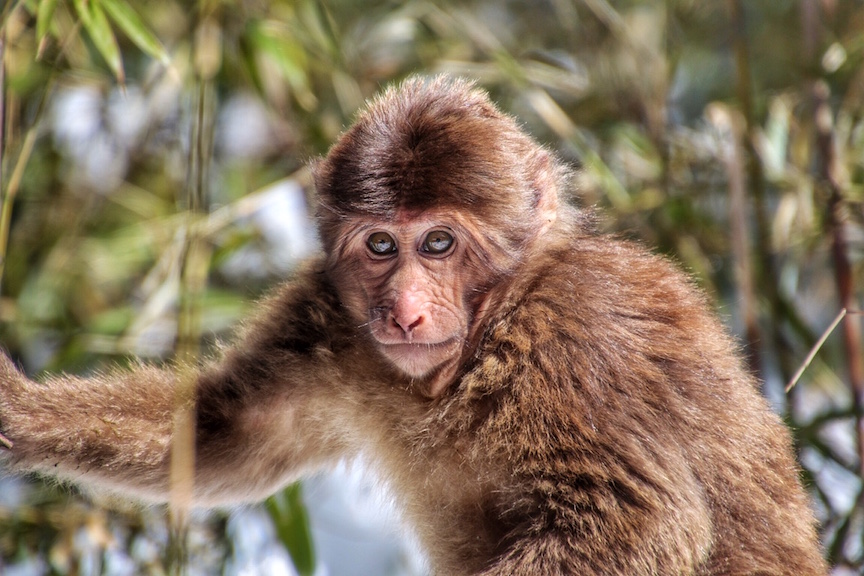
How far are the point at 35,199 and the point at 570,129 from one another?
3254 mm

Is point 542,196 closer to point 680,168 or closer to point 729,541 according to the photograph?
point 729,541

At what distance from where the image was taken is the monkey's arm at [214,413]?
3279 millimetres

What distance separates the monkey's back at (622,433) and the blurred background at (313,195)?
0.73 metres

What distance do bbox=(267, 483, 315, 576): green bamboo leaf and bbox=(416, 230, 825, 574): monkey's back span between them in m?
1.52

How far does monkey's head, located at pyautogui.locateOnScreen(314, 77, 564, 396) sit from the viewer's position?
3301 millimetres

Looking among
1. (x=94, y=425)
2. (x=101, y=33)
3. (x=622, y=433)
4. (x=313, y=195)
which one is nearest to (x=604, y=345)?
(x=622, y=433)

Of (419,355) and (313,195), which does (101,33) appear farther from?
(419,355)

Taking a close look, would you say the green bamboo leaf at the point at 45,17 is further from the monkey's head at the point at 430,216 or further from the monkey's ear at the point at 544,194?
the monkey's ear at the point at 544,194

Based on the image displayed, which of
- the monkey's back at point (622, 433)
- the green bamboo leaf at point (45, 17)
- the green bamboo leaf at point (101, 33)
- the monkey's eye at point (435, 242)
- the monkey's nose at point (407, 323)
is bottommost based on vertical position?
the monkey's back at point (622, 433)

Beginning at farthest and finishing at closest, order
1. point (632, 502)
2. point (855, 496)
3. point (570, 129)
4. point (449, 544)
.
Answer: point (570, 129) → point (855, 496) → point (449, 544) → point (632, 502)

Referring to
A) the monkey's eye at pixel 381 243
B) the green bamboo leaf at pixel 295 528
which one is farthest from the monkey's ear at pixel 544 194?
the green bamboo leaf at pixel 295 528

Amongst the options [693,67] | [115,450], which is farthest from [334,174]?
[693,67]

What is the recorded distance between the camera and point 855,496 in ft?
14.4

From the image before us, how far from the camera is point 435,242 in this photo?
3.40 m
